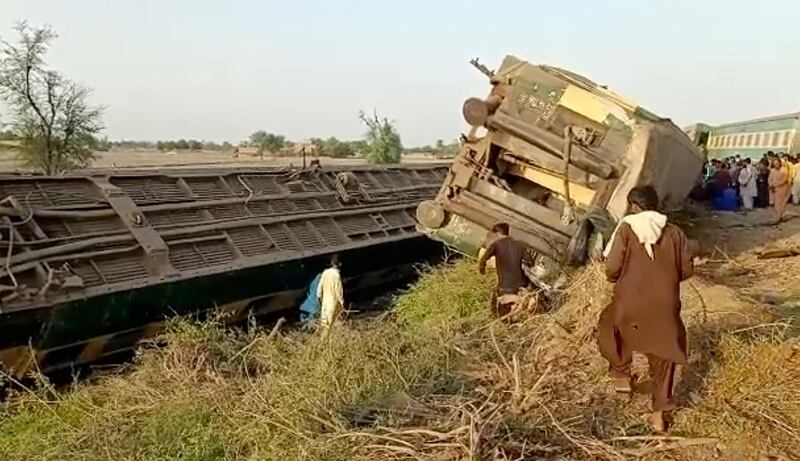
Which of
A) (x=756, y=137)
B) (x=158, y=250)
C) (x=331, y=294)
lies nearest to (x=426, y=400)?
(x=331, y=294)

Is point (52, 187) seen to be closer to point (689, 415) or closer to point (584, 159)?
point (584, 159)

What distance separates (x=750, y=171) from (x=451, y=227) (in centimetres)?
1102

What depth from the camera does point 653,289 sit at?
5004mm

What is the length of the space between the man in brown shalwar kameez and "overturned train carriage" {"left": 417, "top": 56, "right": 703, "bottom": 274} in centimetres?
399

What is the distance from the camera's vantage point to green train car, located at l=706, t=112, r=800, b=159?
2236 centimetres

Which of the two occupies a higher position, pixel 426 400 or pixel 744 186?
pixel 744 186

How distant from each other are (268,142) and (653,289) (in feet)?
176

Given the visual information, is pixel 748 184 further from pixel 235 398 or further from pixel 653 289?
pixel 235 398

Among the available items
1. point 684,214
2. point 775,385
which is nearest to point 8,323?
point 775,385

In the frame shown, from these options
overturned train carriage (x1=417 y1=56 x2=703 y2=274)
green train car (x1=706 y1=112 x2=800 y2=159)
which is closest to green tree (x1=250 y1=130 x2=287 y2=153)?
green train car (x1=706 y1=112 x2=800 y2=159)

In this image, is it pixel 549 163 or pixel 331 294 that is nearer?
pixel 331 294

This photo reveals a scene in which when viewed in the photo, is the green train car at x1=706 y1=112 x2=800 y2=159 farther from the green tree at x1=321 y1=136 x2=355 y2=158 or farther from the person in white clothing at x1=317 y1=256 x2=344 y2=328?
the green tree at x1=321 y1=136 x2=355 y2=158

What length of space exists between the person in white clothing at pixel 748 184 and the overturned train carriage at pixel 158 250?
8.94m

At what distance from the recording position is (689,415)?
5176 millimetres
